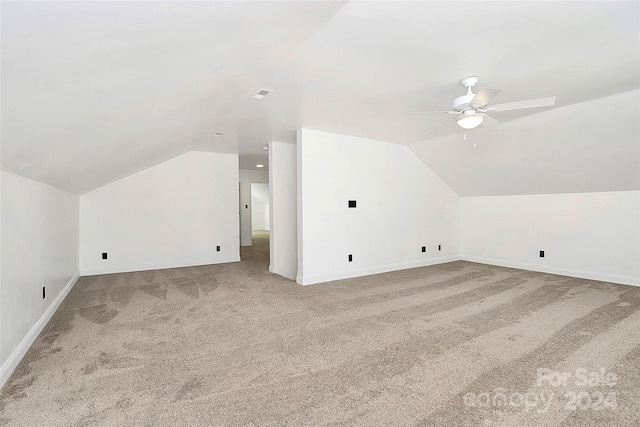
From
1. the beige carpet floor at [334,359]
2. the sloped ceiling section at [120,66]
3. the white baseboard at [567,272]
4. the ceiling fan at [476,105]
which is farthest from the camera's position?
the white baseboard at [567,272]

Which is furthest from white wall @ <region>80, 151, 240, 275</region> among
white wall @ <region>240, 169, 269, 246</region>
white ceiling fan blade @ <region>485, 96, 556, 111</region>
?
white ceiling fan blade @ <region>485, 96, 556, 111</region>

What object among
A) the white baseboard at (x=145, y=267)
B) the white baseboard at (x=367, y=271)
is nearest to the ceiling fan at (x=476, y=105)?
the white baseboard at (x=367, y=271)

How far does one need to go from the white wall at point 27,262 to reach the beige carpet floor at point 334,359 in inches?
6.5

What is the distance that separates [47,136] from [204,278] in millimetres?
3400

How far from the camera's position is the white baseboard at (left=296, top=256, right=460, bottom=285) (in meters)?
4.68

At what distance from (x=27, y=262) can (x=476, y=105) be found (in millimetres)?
4164

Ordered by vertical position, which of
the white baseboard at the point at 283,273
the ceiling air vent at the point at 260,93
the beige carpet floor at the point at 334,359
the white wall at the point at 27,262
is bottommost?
the beige carpet floor at the point at 334,359

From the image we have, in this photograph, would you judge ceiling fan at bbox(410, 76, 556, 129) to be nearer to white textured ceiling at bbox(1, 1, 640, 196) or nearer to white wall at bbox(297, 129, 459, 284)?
white textured ceiling at bbox(1, 1, 640, 196)

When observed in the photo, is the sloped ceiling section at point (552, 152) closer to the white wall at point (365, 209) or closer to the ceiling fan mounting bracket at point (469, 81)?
the white wall at point (365, 209)

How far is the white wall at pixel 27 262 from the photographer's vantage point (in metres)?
Answer: 2.25

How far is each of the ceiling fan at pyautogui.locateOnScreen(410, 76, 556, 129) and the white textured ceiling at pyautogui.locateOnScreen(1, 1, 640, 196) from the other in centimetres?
20

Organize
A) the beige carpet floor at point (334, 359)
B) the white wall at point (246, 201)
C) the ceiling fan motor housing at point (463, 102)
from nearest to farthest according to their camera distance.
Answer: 1. the beige carpet floor at point (334, 359)
2. the ceiling fan motor housing at point (463, 102)
3. the white wall at point (246, 201)

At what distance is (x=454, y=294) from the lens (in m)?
4.16

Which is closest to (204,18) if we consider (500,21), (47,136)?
(47,136)
